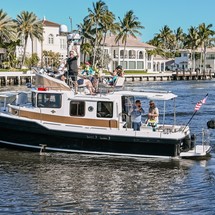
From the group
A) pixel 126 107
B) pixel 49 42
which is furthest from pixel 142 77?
pixel 126 107

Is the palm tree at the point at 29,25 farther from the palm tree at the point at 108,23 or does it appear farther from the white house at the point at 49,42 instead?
the palm tree at the point at 108,23

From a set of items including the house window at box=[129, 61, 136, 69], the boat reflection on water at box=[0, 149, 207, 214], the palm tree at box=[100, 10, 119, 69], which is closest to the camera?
the boat reflection on water at box=[0, 149, 207, 214]

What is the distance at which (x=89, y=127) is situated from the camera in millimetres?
21031

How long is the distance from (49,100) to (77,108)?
1144 millimetres

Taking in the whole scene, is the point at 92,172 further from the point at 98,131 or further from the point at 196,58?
the point at 196,58

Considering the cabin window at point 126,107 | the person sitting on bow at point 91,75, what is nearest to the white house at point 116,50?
the person sitting on bow at point 91,75

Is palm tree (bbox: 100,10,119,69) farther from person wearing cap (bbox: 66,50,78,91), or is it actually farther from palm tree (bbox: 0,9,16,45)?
person wearing cap (bbox: 66,50,78,91)

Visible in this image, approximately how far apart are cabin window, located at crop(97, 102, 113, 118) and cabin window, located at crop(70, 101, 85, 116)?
61 centimetres

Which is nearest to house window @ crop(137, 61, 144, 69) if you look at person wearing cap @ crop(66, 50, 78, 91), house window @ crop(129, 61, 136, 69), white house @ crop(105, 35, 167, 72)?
white house @ crop(105, 35, 167, 72)

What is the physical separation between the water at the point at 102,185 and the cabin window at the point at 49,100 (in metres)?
1.92

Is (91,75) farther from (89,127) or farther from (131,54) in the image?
(131,54)

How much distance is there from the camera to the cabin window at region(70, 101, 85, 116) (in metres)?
21.1

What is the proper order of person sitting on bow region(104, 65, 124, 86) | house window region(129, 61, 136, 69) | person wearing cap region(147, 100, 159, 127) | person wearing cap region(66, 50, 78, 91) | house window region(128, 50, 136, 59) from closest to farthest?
person wearing cap region(66, 50, 78, 91) → person wearing cap region(147, 100, 159, 127) → person sitting on bow region(104, 65, 124, 86) → house window region(128, 50, 136, 59) → house window region(129, 61, 136, 69)

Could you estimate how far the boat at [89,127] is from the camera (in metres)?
20.6
